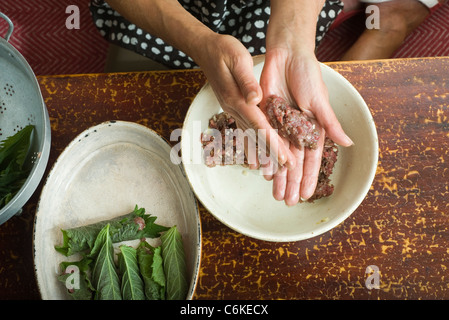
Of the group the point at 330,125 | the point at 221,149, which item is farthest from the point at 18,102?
the point at 330,125

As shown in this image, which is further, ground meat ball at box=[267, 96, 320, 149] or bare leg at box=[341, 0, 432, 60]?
bare leg at box=[341, 0, 432, 60]

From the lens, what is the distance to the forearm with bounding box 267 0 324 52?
1079mm

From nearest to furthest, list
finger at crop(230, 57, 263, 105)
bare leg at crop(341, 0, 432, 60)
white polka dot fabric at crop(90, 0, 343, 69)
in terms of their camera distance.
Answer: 1. finger at crop(230, 57, 263, 105)
2. white polka dot fabric at crop(90, 0, 343, 69)
3. bare leg at crop(341, 0, 432, 60)

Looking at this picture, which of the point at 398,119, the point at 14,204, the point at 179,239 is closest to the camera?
the point at 14,204

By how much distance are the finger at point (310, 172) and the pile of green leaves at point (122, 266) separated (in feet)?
1.30

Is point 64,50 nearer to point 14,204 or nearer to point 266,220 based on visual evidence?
point 14,204

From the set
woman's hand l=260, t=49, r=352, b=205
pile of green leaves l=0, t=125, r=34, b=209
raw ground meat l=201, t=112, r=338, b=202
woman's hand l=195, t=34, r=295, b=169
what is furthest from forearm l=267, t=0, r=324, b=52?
pile of green leaves l=0, t=125, r=34, b=209

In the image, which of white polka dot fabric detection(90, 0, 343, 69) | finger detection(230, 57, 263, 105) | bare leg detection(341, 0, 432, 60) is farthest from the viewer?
bare leg detection(341, 0, 432, 60)

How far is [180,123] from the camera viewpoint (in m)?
1.18

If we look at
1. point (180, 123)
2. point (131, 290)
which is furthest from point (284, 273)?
point (180, 123)

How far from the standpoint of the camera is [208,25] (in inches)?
55.2

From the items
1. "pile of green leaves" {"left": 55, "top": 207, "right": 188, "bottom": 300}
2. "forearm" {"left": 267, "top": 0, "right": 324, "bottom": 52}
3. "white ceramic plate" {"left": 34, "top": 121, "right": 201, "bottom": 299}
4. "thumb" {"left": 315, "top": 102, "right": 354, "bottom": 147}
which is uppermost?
"forearm" {"left": 267, "top": 0, "right": 324, "bottom": 52}

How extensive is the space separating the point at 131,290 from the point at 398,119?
0.98 metres

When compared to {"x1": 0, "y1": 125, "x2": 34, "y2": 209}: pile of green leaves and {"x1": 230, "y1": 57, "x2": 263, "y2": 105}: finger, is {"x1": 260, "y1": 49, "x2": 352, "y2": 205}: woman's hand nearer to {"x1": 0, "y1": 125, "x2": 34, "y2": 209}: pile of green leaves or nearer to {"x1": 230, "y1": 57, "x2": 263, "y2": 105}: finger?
{"x1": 230, "y1": 57, "x2": 263, "y2": 105}: finger
